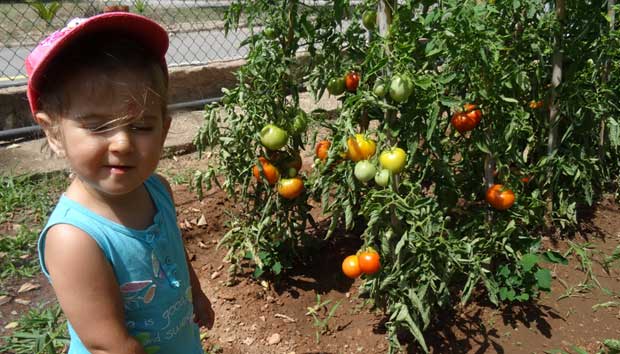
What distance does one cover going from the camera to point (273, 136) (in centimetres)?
237

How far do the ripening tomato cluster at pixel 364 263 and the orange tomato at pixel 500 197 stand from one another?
58 cm

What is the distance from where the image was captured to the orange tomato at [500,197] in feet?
7.91

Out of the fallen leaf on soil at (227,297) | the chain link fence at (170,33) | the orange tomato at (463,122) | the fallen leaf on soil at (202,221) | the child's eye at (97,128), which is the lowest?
the chain link fence at (170,33)

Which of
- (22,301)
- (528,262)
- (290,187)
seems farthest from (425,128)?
(22,301)

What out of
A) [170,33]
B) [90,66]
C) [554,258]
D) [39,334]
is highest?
[90,66]

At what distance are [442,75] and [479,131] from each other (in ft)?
1.14

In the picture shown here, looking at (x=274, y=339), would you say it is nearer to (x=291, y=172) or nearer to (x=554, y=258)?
(x=291, y=172)

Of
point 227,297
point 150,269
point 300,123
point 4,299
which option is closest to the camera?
point 150,269

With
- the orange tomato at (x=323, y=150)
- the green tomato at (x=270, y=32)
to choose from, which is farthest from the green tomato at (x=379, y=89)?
the green tomato at (x=270, y=32)

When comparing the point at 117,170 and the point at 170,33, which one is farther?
the point at 170,33

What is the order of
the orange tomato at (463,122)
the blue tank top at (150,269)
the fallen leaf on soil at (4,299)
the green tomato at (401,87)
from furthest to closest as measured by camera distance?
the fallen leaf on soil at (4,299), the orange tomato at (463,122), the green tomato at (401,87), the blue tank top at (150,269)

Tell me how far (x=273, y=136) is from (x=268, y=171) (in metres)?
0.24

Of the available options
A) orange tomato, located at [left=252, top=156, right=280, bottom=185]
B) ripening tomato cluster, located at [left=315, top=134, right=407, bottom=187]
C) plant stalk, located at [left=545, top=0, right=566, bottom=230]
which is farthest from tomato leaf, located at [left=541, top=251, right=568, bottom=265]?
orange tomato, located at [left=252, top=156, right=280, bottom=185]

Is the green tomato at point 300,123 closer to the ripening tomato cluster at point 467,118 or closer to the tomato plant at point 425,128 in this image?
the tomato plant at point 425,128
